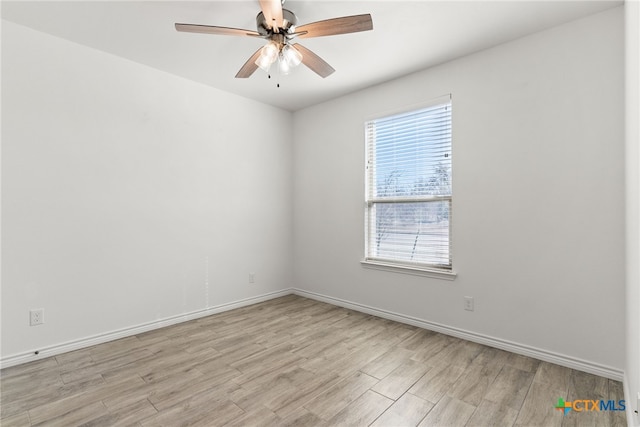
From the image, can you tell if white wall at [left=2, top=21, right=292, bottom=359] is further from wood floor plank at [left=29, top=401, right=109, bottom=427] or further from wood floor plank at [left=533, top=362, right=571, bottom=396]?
wood floor plank at [left=533, top=362, right=571, bottom=396]

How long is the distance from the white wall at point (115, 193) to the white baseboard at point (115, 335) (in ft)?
0.12

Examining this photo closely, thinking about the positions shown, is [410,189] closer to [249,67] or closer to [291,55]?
[291,55]

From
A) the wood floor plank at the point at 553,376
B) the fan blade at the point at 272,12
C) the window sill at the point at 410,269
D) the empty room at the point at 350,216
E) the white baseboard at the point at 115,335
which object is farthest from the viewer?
the window sill at the point at 410,269

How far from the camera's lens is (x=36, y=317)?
2521 mm

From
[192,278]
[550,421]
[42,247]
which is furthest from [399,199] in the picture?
[42,247]

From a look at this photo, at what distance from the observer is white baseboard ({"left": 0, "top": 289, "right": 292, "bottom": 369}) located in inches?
96.5

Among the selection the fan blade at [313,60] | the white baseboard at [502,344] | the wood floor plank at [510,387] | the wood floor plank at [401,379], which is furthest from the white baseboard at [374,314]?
the fan blade at [313,60]

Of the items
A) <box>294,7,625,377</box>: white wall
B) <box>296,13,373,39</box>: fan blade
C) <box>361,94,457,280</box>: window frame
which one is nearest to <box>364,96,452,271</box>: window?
<box>361,94,457,280</box>: window frame

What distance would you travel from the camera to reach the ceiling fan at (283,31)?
1.92 m

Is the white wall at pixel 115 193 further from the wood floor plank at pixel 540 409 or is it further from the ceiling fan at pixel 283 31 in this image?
the wood floor plank at pixel 540 409

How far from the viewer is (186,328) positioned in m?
3.23

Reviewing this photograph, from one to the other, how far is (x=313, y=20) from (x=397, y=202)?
6.52ft

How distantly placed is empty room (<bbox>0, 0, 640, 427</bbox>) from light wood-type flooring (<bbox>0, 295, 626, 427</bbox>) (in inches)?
0.8

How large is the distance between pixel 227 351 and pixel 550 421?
7.60 feet
